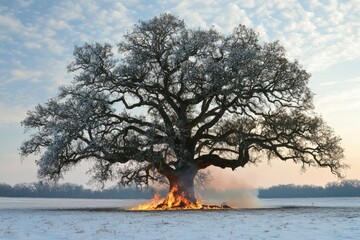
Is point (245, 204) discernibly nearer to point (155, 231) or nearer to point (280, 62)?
point (280, 62)

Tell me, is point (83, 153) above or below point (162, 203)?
above

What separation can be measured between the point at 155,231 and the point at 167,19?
23.9 m

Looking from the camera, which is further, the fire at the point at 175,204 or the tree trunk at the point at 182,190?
the tree trunk at the point at 182,190

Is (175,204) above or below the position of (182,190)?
below

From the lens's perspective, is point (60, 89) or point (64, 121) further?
point (60, 89)

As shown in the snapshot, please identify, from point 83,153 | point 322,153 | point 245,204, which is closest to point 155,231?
point 83,153

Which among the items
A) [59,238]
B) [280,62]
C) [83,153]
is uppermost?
[280,62]

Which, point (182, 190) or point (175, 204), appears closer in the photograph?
point (175, 204)

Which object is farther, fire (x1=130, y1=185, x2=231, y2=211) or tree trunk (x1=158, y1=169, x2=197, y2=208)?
tree trunk (x1=158, y1=169, x2=197, y2=208)

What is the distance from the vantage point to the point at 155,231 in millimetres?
20234

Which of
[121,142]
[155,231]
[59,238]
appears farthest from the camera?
[121,142]

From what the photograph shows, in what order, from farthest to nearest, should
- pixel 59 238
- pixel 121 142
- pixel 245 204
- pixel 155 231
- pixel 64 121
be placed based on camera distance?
pixel 245 204, pixel 121 142, pixel 64 121, pixel 155 231, pixel 59 238

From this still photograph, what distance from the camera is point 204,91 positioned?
3888 cm

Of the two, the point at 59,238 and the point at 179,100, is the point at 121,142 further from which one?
the point at 59,238
